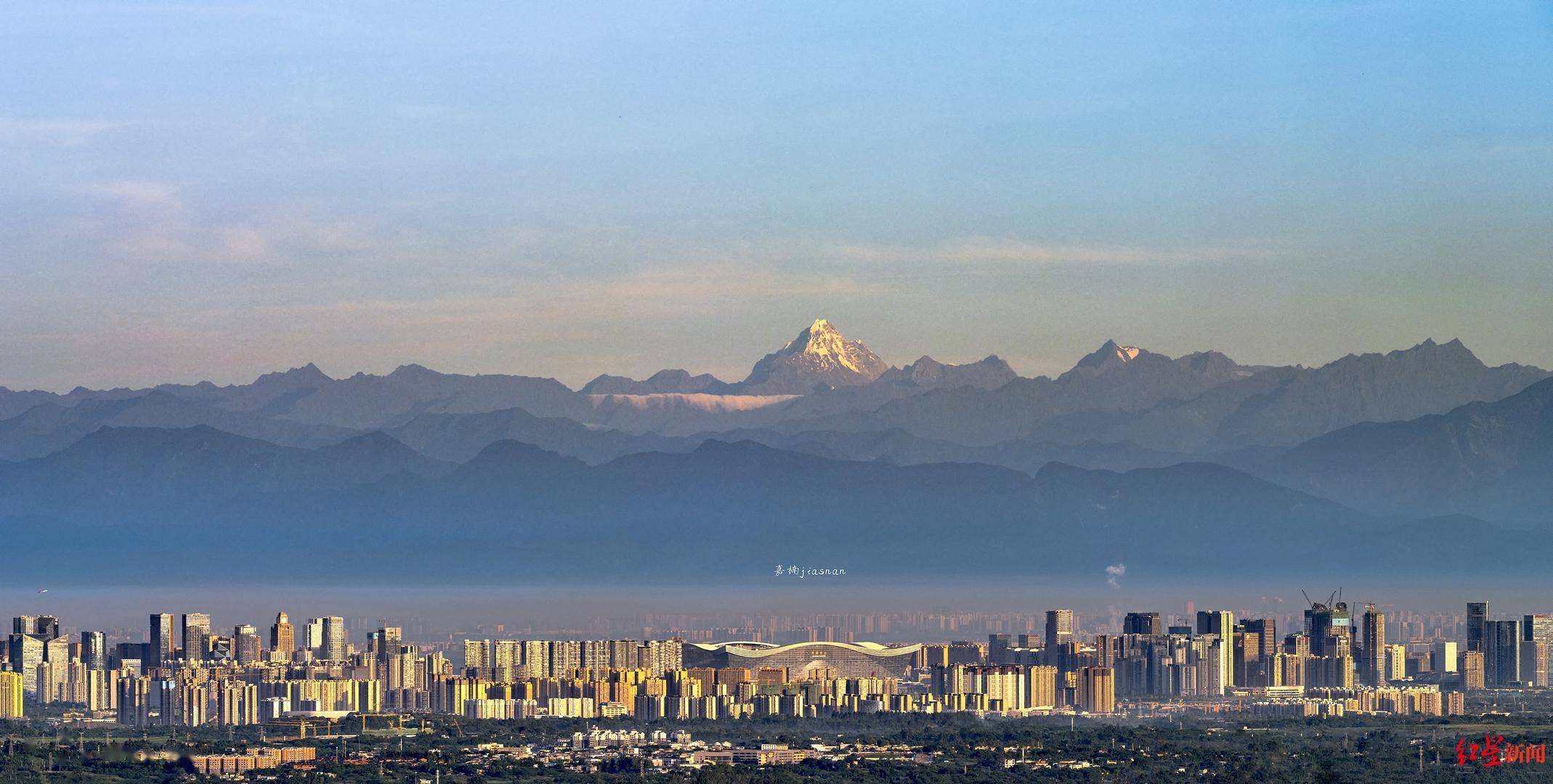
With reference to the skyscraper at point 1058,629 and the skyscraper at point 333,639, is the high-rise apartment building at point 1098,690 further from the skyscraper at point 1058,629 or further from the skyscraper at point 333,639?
the skyscraper at point 333,639

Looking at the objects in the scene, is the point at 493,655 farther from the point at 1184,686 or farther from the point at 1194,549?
the point at 1194,549

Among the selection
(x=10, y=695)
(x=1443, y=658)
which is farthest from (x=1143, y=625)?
(x=10, y=695)

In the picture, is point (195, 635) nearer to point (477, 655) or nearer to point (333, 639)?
point (333, 639)

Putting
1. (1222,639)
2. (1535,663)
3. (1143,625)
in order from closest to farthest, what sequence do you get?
(1222,639), (1143,625), (1535,663)

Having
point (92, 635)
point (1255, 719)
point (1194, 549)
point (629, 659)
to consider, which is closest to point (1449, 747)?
point (1255, 719)

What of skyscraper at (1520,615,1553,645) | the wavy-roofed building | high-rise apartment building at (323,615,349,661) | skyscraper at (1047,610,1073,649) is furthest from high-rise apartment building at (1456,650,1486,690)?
high-rise apartment building at (323,615,349,661)
